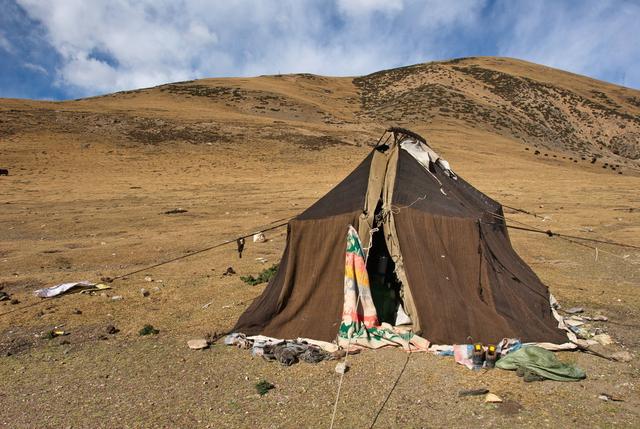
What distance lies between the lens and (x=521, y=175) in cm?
3600

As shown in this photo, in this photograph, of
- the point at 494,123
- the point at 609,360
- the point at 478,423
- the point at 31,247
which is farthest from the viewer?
the point at 494,123

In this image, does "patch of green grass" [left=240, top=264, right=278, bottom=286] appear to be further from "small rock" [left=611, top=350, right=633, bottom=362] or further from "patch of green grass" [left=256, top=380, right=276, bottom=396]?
"small rock" [left=611, top=350, right=633, bottom=362]

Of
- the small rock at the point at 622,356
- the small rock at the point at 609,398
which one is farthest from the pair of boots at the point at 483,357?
the small rock at the point at 622,356

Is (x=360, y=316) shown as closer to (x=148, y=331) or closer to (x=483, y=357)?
(x=483, y=357)

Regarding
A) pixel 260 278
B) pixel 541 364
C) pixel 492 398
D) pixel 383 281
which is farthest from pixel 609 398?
pixel 260 278

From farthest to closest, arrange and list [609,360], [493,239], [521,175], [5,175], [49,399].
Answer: [521,175] < [5,175] < [493,239] < [609,360] < [49,399]

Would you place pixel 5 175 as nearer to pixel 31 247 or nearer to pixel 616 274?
pixel 31 247

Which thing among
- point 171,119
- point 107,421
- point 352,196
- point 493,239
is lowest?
point 107,421

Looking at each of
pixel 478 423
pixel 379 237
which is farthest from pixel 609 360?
pixel 379 237

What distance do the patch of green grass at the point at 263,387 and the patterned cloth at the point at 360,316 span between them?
137cm

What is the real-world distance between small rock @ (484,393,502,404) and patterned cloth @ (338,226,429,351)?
4.48 feet

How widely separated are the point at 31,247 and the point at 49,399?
10.8 meters

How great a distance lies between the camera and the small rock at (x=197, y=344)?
735cm

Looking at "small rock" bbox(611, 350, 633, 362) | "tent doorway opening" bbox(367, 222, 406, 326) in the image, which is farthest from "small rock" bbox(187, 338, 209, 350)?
"small rock" bbox(611, 350, 633, 362)
